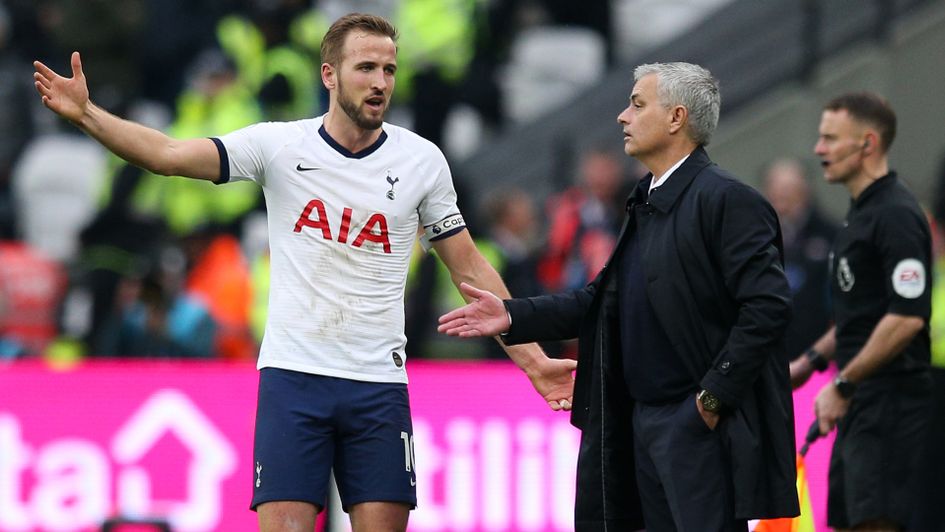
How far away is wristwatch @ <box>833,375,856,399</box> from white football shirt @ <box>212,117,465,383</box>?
2.32m

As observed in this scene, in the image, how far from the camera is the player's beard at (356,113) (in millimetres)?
6750

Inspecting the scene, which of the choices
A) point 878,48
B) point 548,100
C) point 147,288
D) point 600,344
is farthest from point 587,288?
point 548,100

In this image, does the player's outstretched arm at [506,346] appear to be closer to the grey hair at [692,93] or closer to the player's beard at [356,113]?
the player's beard at [356,113]

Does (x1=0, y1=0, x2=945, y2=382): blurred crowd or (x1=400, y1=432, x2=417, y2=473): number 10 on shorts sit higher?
(x1=0, y1=0, x2=945, y2=382): blurred crowd

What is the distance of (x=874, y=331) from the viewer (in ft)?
25.7

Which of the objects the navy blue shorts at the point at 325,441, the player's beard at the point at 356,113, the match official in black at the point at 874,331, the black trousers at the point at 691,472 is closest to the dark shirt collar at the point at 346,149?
the player's beard at the point at 356,113

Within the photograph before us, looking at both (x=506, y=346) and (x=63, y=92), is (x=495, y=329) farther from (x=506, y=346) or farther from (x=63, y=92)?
(x=63, y=92)

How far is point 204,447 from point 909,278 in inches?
199

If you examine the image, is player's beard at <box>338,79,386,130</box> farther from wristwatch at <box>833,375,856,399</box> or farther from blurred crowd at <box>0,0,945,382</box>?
blurred crowd at <box>0,0,945,382</box>

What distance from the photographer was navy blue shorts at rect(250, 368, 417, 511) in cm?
664

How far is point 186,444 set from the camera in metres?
10.9

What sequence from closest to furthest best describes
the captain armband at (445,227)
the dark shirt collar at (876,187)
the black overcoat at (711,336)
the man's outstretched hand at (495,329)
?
the black overcoat at (711,336), the man's outstretched hand at (495,329), the captain armband at (445,227), the dark shirt collar at (876,187)

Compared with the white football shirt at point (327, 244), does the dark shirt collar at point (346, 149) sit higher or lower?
higher

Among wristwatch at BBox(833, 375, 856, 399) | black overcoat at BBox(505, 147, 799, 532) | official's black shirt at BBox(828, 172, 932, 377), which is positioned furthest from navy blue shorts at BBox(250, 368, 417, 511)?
official's black shirt at BBox(828, 172, 932, 377)
